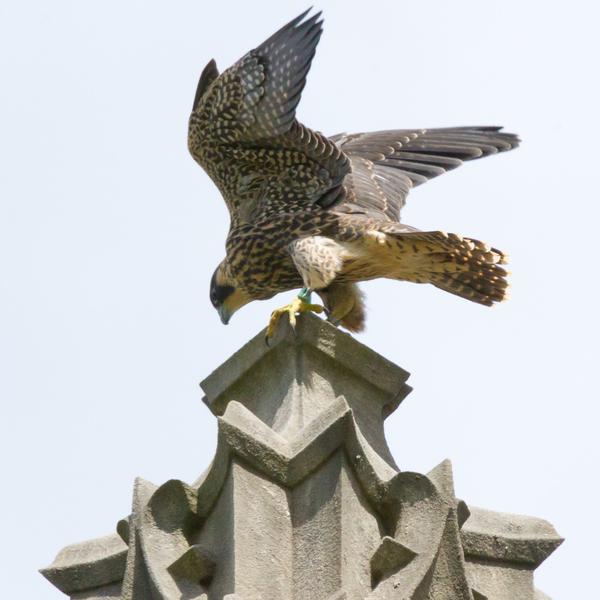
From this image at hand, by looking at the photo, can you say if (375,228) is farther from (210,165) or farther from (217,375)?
(217,375)

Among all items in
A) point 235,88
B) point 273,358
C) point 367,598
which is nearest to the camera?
point 367,598

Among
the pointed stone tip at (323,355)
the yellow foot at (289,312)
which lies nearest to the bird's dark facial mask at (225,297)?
the yellow foot at (289,312)

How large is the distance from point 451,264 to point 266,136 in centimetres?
111

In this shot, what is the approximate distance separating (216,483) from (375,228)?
3811 mm

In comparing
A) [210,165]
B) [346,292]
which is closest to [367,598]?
[346,292]

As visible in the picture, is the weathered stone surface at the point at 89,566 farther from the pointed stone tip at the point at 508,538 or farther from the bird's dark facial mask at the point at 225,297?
the bird's dark facial mask at the point at 225,297

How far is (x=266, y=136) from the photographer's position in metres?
7.64

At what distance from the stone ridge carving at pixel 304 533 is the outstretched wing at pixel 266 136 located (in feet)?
11.0

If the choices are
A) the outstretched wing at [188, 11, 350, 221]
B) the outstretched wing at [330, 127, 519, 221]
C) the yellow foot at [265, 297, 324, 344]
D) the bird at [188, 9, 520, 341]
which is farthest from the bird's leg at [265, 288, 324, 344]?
the outstretched wing at [330, 127, 519, 221]

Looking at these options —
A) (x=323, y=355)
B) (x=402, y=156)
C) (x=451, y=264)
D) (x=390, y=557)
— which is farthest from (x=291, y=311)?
(x=402, y=156)

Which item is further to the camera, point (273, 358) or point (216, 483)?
point (273, 358)

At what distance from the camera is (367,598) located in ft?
11.3

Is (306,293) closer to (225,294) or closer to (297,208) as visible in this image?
(297,208)

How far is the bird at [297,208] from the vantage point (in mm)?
7410
